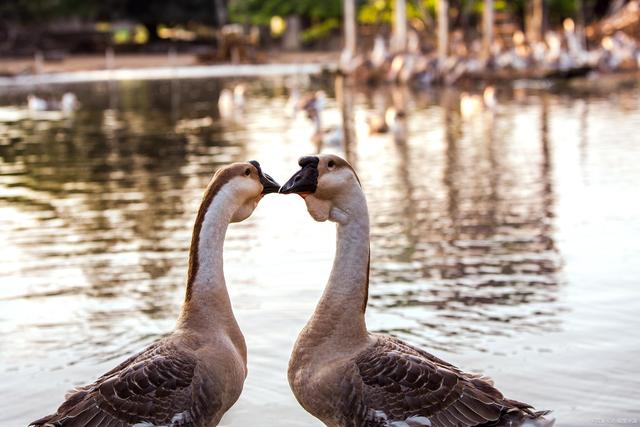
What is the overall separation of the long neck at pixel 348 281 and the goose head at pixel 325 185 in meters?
0.02

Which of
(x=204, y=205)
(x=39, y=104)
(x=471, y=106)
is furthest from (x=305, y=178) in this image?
(x=39, y=104)

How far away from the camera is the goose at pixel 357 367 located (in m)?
4.75

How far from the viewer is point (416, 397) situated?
4758 millimetres

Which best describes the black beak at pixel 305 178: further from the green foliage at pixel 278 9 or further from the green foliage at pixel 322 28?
the green foliage at pixel 322 28

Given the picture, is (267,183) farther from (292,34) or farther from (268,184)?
(292,34)

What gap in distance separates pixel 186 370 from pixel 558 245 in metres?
6.47

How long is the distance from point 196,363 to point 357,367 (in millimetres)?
758

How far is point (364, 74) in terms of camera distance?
1629 inches

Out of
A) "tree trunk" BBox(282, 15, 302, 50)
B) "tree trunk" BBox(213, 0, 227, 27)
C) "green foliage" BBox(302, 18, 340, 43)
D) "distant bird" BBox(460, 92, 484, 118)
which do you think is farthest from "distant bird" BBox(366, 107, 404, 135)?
"tree trunk" BBox(282, 15, 302, 50)

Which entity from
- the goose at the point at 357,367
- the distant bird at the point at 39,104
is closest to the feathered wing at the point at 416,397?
the goose at the point at 357,367

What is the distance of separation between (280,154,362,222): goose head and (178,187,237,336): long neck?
1.34 feet

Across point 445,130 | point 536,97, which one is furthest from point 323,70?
point 445,130

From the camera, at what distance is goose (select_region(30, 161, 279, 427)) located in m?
4.71

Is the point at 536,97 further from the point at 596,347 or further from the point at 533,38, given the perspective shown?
the point at 596,347
